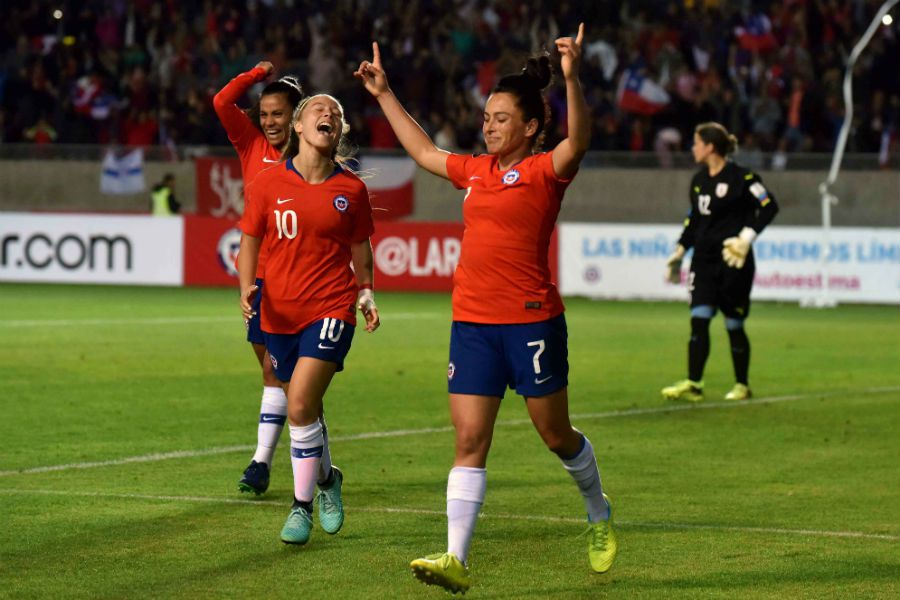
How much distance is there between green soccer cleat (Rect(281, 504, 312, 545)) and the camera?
25.0 ft

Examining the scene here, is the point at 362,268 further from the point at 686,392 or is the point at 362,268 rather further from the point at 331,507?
the point at 686,392

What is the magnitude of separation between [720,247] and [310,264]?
6.89 metres

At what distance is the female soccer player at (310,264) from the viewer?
7875 millimetres

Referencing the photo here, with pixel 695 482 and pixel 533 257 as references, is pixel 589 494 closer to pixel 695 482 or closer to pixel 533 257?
pixel 533 257

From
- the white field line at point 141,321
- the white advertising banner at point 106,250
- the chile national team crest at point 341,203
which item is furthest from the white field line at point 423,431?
the white advertising banner at point 106,250

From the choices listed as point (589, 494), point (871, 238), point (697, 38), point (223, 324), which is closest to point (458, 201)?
point (697, 38)

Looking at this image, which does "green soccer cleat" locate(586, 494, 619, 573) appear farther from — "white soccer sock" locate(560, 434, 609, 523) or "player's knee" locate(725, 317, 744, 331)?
"player's knee" locate(725, 317, 744, 331)

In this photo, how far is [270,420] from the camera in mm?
9102

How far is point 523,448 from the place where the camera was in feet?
36.4

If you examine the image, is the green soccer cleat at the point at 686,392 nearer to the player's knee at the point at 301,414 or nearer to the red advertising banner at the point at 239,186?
the player's knee at the point at 301,414

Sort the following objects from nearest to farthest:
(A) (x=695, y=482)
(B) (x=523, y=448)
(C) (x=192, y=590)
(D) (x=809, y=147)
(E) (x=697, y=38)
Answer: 1. (C) (x=192, y=590)
2. (A) (x=695, y=482)
3. (B) (x=523, y=448)
4. (D) (x=809, y=147)
5. (E) (x=697, y=38)

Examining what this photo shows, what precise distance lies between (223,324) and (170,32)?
1414 cm

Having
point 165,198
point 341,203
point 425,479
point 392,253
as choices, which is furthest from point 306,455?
point 165,198

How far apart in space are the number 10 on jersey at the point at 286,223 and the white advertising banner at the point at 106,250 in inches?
798
